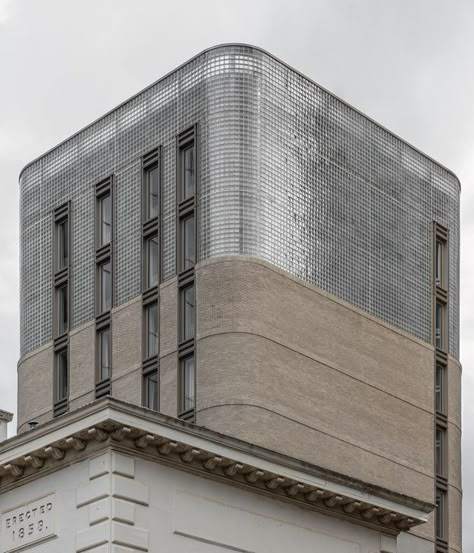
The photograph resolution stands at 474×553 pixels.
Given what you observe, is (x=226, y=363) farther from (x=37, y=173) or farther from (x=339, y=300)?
(x=37, y=173)

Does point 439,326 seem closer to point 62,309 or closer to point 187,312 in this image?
point 187,312

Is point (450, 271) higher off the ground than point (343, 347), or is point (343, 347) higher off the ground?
point (450, 271)

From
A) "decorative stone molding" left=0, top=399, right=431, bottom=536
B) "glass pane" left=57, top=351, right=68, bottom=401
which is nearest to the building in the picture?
"glass pane" left=57, top=351, right=68, bottom=401

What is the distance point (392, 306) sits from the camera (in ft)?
270

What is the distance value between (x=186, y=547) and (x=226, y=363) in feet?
95.9

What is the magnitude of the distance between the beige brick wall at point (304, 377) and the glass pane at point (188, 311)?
101 cm

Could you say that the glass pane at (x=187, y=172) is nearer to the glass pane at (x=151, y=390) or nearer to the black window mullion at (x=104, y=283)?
the black window mullion at (x=104, y=283)

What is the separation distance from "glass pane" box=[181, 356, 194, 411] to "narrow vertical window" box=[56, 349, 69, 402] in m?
9.21

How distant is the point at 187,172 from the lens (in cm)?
7975

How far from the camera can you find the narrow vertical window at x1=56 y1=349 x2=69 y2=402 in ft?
275

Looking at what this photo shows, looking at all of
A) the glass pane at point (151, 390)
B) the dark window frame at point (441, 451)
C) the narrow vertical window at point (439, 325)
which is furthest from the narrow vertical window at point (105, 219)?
the dark window frame at point (441, 451)

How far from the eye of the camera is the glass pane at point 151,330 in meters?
78.9

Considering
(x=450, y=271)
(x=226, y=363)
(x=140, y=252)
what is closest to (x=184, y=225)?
(x=140, y=252)

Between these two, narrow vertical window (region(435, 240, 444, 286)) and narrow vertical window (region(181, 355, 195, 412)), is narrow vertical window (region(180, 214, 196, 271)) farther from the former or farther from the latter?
narrow vertical window (region(435, 240, 444, 286))
